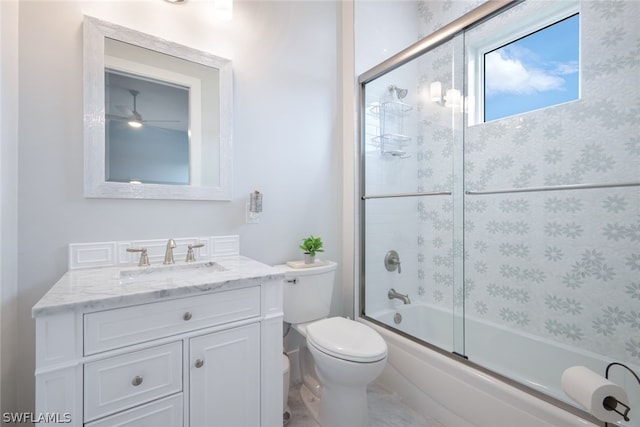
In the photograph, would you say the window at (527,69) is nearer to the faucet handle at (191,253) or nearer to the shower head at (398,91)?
the shower head at (398,91)

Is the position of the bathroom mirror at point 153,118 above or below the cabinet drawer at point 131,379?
above

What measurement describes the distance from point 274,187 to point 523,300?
5.85 ft

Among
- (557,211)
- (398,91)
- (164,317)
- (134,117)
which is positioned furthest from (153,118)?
(557,211)

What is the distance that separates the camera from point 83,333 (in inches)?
31.8

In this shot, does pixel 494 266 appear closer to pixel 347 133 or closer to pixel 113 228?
pixel 347 133

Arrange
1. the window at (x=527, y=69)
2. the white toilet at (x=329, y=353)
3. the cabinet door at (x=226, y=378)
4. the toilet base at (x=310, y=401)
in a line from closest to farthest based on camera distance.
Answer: the cabinet door at (x=226, y=378), the white toilet at (x=329, y=353), the toilet base at (x=310, y=401), the window at (x=527, y=69)

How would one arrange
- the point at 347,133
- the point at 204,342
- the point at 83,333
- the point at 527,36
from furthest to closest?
the point at 347,133 < the point at 527,36 < the point at 204,342 < the point at 83,333

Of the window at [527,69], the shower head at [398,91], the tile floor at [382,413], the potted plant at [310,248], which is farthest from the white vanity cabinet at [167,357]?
the window at [527,69]

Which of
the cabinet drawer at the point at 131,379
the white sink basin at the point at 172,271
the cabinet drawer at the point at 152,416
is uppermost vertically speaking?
the white sink basin at the point at 172,271

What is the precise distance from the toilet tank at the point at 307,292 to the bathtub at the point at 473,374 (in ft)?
1.68

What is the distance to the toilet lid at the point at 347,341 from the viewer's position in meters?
1.24

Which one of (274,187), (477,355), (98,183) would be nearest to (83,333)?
(98,183)

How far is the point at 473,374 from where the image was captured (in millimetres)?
1345

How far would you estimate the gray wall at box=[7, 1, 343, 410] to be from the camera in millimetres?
1137
